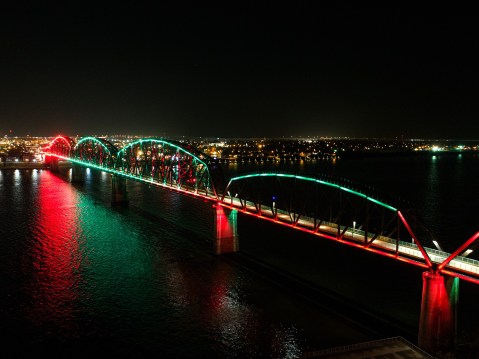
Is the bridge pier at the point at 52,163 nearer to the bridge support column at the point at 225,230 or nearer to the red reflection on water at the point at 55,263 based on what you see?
the red reflection on water at the point at 55,263

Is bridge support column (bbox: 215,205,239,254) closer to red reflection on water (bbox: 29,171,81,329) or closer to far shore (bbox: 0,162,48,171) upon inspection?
red reflection on water (bbox: 29,171,81,329)

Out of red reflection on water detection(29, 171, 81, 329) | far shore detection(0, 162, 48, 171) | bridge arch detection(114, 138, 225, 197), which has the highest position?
bridge arch detection(114, 138, 225, 197)

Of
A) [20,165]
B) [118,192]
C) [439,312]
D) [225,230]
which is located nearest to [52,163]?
[20,165]

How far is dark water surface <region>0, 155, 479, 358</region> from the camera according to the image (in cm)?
2634

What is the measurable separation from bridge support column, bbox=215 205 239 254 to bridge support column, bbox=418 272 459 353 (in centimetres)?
2108

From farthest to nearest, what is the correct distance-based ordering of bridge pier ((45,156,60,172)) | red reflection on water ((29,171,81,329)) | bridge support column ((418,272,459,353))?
bridge pier ((45,156,60,172)) → red reflection on water ((29,171,81,329)) → bridge support column ((418,272,459,353))

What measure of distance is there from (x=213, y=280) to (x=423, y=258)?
636 inches

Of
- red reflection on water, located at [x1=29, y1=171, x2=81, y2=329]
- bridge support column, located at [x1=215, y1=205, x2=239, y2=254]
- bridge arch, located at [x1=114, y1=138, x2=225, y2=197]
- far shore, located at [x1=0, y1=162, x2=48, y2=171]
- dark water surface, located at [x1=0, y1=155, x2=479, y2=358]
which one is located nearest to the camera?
dark water surface, located at [x1=0, y1=155, x2=479, y2=358]

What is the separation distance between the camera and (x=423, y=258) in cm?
2502

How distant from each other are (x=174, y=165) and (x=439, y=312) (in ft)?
186

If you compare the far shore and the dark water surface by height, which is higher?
the far shore

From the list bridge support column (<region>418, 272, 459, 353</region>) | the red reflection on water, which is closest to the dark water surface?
the red reflection on water

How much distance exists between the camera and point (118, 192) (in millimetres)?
75625

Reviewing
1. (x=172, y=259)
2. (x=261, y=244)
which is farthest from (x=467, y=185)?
(x=172, y=259)
